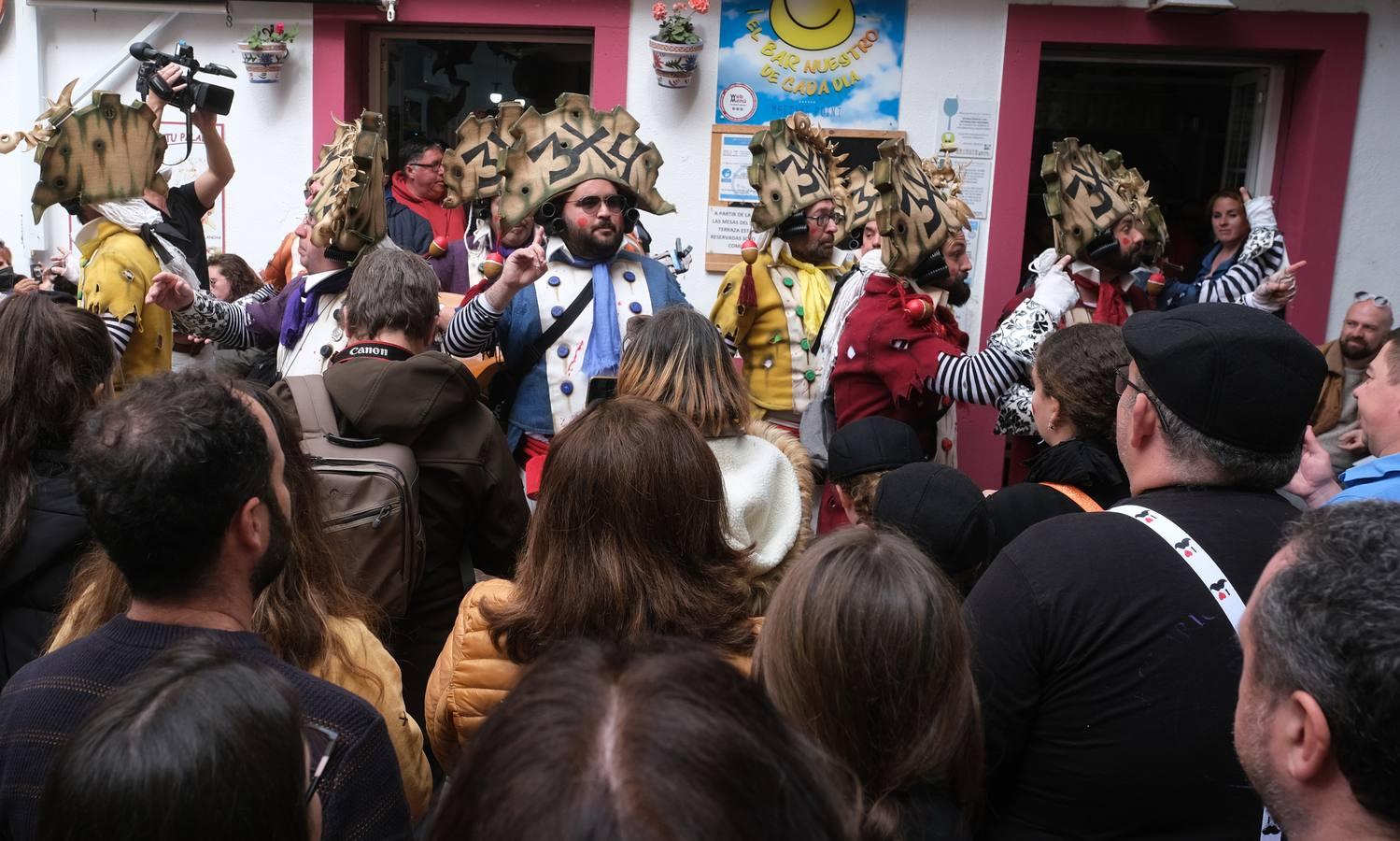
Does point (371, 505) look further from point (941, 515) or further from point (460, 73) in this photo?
point (460, 73)

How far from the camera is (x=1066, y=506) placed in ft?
8.62

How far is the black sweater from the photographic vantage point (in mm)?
1494

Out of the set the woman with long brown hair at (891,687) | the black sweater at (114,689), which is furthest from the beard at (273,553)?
the woman with long brown hair at (891,687)

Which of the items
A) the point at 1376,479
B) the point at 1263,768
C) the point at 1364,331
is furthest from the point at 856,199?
the point at 1263,768

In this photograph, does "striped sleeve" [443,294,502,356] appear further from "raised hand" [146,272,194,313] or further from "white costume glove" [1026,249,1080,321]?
"white costume glove" [1026,249,1080,321]

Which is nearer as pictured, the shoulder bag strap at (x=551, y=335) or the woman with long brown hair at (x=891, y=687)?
the woman with long brown hair at (x=891, y=687)

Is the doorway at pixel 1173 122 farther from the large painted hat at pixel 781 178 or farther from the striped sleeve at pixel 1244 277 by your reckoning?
the large painted hat at pixel 781 178

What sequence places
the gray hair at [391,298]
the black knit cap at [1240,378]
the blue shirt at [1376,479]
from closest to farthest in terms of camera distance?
the black knit cap at [1240,378] < the blue shirt at [1376,479] < the gray hair at [391,298]

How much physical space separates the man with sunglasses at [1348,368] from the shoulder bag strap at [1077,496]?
3137 millimetres

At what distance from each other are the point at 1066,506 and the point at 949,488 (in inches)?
14.2

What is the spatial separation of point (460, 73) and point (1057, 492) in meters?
5.72

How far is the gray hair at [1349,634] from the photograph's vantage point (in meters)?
1.11

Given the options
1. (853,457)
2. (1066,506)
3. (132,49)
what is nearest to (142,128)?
(132,49)

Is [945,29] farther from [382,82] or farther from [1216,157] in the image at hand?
[382,82]
